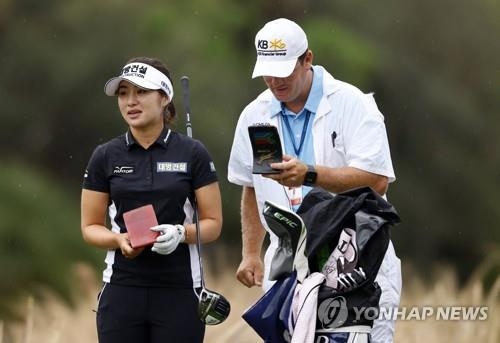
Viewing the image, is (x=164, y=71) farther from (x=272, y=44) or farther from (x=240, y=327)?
(x=240, y=327)

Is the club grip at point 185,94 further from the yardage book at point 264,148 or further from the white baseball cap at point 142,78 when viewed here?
the yardage book at point 264,148

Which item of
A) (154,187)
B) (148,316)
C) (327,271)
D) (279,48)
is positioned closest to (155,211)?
(154,187)

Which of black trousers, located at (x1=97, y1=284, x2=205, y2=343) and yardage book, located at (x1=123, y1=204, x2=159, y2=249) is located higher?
yardage book, located at (x1=123, y1=204, x2=159, y2=249)

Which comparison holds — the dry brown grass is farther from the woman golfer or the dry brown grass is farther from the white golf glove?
the white golf glove

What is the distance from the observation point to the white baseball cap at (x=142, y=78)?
6.09 metres

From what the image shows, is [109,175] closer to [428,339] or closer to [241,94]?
[428,339]

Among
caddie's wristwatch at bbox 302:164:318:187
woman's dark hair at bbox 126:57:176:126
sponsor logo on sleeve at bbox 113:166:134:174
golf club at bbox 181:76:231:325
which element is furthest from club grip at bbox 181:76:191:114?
caddie's wristwatch at bbox 302:164:318:187

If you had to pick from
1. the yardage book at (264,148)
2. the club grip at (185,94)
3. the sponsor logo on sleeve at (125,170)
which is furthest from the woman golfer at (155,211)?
the yardage book at (264,148)

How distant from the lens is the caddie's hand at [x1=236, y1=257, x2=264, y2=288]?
6.66 m

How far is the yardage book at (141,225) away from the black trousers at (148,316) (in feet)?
0.92

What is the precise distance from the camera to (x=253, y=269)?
263 inches

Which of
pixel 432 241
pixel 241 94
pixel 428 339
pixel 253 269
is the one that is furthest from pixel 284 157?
pixel 432 241

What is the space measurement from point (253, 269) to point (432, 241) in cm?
1251

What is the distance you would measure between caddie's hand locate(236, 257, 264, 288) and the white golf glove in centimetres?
87
